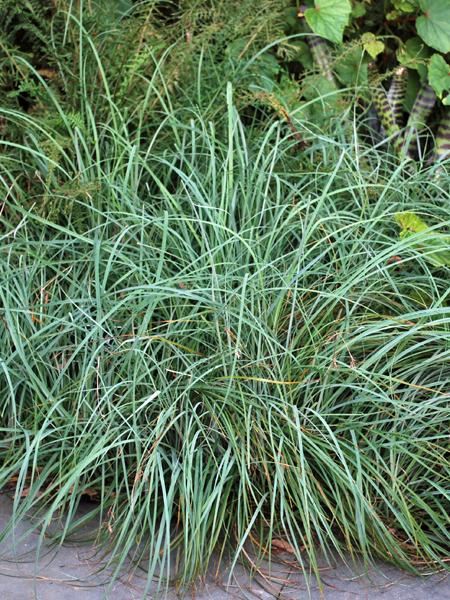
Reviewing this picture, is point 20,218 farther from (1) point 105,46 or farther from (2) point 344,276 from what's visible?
(2) point 344,276

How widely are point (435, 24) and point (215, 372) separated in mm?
2283

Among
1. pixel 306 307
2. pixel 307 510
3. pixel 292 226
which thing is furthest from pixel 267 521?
pixel 292 226

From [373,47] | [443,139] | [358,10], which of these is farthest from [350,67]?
[443,139]

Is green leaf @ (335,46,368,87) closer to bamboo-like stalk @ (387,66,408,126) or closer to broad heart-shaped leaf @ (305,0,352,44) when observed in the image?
bamboo-like stalk @ (387,66,408,126)

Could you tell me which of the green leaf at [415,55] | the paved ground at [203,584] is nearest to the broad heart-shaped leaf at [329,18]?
the green leaf at [415,55]

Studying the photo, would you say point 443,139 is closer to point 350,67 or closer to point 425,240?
point 350,67

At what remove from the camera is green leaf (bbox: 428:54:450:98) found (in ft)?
14.1

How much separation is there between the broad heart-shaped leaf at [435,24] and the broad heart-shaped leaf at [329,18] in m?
0.42

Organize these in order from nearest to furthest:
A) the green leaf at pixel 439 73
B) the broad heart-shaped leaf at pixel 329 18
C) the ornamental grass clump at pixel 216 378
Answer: the ornamental grass clump at pixel 216 378 → the broad heart-shaped leaf at pixel 329 18 → the green leaf at pixel 439 73

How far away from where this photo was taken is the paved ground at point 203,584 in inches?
104

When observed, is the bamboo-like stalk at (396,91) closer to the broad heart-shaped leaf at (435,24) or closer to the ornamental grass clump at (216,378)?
the broad heart-shaped leaf at (435,24)

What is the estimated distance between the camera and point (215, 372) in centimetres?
301

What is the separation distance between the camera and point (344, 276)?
324 cm

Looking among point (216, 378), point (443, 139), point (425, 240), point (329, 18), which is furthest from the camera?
point (443, 139)
